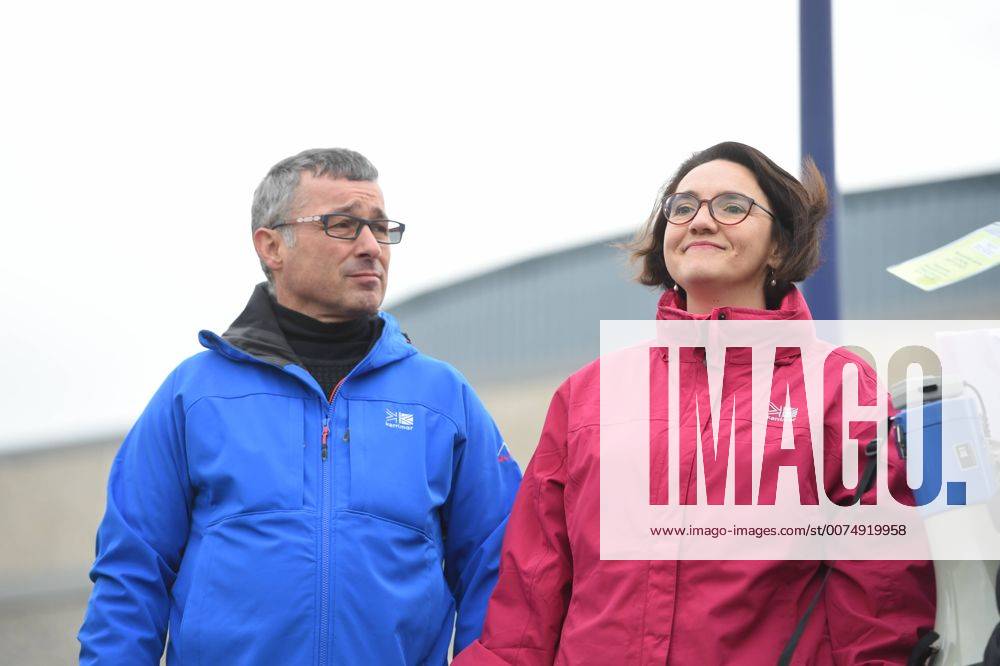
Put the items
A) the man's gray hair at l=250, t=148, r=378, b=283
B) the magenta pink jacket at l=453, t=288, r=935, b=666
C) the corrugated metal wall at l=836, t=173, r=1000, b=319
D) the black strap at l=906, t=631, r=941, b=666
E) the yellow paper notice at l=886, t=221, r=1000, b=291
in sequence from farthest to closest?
1. the corrugated metal wall at l=836, t=173, r=1000, b=319
2. the man's gray hair at l=250, t=148, r=378, b=283
3. the yellow paper notice at l=886, t=221, r=1000, b=291
4. the magenta pink jacket at l=453, t=288, r=935, b=666
5. the black strap at l=906, t=631, r=941, b=666

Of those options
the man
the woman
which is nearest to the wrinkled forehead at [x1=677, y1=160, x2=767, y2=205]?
the woman

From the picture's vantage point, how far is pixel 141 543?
3.11 meters

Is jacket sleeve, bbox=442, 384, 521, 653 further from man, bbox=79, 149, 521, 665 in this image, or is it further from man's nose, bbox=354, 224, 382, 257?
man's nose, bbox=354, 224, 382, 257

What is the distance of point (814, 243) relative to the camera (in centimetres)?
311

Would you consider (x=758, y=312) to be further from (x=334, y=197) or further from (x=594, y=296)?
(x=594, y=296)

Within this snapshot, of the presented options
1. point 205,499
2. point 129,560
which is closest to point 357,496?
Answer: point 205,499

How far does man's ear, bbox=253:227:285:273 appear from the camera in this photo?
11.8 feet

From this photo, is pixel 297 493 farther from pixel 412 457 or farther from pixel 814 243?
pixel 814 243

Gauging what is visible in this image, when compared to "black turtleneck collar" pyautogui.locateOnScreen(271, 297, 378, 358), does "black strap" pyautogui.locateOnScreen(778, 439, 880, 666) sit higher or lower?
lower

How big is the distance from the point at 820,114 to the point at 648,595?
2.21m

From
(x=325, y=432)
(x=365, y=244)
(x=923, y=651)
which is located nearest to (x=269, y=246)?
(x=365, y=244)

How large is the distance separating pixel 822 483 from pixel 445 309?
38.3ft

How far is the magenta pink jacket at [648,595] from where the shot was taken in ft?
8.17

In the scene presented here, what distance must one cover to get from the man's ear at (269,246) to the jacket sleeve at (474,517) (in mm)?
712
